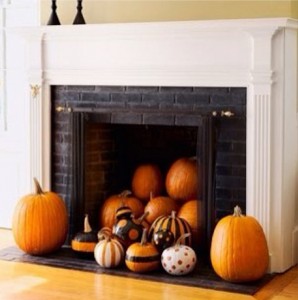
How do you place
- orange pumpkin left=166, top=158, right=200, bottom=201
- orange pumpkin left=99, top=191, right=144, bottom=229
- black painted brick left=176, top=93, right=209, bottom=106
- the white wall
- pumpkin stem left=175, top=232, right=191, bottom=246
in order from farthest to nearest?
the white wall
orange pumpkin left=99, top=191, right=144, bottom=229
orange pumpkin left=166, top=158, right=200, bottom=201
black painted brick left=176, top=93, right=209, bottom=106
pumpkin stem left=175, top=232, right=191, bottom=246

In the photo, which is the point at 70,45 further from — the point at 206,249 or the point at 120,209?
the point at 206,249

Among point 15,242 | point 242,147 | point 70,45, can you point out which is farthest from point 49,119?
point 242,147

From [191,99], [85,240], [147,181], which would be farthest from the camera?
[147,181]

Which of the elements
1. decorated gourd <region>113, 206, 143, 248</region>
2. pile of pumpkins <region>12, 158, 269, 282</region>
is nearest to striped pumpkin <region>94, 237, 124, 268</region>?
pile of pumpkins <region>12, 158, 269, 282</region>

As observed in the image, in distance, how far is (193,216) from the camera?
15.8ft

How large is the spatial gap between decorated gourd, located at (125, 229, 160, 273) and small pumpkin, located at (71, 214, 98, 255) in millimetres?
350

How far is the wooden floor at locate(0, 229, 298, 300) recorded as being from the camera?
4.02 m

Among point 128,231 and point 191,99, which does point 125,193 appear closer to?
point 128,231

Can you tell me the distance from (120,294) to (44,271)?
26.5 inches

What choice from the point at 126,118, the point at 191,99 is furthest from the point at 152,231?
the point at 191,99

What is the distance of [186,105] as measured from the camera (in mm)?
4684

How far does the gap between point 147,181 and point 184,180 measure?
330 millimetres

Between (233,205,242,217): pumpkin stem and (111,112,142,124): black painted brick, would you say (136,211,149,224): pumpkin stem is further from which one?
(233,205,242,217): pumpkin stem

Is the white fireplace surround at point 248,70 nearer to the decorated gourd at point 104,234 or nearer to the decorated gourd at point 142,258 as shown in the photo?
the decorated gourd at point 142,258
